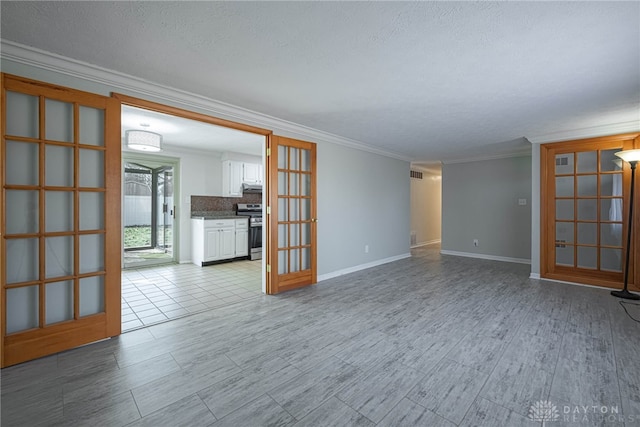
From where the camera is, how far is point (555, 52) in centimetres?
200

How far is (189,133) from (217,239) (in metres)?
2.15

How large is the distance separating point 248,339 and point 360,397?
115 cm

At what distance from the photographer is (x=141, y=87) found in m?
2.55

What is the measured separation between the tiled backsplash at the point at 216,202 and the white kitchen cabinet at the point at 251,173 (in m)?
0.43

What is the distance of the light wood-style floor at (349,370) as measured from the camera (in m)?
1.55

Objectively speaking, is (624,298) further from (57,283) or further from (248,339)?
(57,283)

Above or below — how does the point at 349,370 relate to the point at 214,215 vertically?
below

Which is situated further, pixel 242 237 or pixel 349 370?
pixel 242 237

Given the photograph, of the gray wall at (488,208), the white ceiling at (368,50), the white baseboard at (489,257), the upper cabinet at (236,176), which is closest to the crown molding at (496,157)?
the gray wall at (488,208)

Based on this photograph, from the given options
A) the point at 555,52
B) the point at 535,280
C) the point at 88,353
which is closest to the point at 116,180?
the point at 88,353

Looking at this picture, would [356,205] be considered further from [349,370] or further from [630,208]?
[630,208]

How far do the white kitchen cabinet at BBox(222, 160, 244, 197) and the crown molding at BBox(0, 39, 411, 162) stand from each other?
8.94ft

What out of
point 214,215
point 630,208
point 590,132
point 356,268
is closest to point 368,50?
point 356,268

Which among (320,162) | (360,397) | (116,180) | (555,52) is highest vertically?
(555,52)
